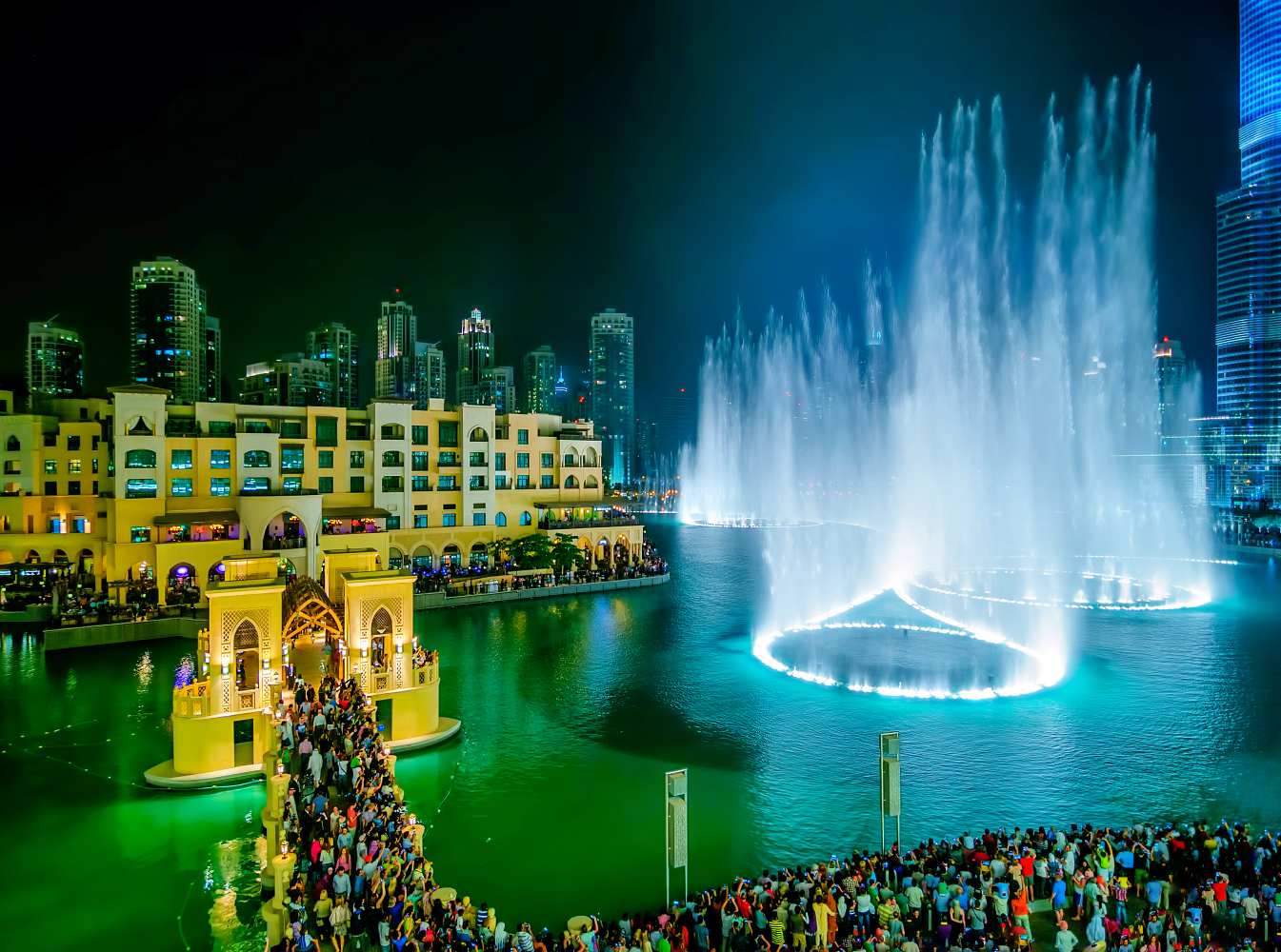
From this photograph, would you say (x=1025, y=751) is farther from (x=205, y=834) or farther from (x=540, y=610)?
(x=540, y=610)

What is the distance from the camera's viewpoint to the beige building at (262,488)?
40000 mm

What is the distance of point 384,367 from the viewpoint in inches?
6191

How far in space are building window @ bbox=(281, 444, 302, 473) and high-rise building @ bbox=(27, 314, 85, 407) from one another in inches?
2694

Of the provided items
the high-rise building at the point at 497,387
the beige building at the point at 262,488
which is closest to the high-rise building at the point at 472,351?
the high-rise building at the point at 497,387

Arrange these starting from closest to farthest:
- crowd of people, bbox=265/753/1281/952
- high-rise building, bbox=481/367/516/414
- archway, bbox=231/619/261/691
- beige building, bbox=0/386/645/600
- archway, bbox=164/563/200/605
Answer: crowd of people, bbox=265/753/1281/952 < archway, bbox=231/619/261/691 < archway, bbox=164/563/200/605 < beige building, bbox=0/386/645/600 < high-rise building, bbox=481/367/516/414

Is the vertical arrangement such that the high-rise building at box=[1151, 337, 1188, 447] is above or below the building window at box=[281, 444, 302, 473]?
above

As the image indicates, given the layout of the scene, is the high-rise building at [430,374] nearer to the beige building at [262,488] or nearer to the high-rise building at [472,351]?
the high-rise building at [472,351]

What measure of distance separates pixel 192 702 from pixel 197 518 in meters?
24.7

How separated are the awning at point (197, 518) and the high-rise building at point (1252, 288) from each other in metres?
112

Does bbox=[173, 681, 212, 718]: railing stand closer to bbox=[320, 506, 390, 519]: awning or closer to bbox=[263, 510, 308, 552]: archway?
bbox=[263, 510, 308, 552]: archway

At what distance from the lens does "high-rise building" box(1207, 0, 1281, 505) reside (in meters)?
101

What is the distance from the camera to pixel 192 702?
1820 centimetres

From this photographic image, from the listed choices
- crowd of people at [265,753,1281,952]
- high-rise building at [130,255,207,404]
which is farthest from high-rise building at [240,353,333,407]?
crowd of people at [265,753,1281,952]

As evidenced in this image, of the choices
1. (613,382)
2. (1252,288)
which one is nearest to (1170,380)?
(1252,288)
